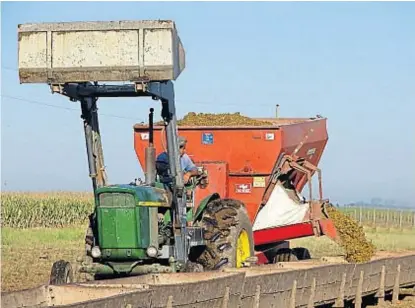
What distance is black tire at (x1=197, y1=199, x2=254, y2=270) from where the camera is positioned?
40.8 ft

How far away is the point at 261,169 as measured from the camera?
49.2ft

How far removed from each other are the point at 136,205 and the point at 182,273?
94 centimetres

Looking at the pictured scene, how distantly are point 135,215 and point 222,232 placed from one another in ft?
6.42

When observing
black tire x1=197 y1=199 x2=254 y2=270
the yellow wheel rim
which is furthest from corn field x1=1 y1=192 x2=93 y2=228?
black tire x1=197 y1=199 x2=254 y2=270

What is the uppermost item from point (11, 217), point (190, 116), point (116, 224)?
point (190, 116)

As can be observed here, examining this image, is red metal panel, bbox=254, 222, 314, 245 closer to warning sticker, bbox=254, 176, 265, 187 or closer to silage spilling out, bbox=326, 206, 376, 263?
silage spilling out, bbox=326, 206, 376, 263

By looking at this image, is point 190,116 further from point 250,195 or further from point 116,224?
point 116,224

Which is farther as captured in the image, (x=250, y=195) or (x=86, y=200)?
(x=86, y=200)

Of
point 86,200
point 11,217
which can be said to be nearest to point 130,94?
point 11,217

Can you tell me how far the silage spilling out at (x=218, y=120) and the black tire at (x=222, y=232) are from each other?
2600mm

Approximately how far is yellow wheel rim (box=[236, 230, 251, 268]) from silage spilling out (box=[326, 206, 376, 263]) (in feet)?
7.86

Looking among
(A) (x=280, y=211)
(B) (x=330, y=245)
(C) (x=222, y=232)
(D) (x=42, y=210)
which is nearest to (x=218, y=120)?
(A) (x=280, y=211)

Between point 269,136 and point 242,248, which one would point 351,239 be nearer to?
point 269,136

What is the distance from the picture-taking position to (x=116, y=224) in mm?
11047
